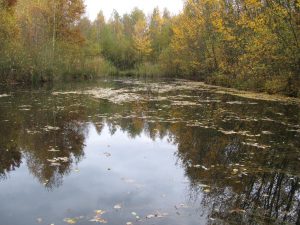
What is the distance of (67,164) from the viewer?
27.6 ft

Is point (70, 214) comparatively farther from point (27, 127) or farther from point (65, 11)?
point (65, 11)

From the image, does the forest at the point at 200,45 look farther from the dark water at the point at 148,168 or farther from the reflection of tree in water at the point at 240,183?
the reflection of tree in water at the point at 240,183

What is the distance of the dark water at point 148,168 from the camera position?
5941 mm

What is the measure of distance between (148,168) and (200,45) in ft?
104

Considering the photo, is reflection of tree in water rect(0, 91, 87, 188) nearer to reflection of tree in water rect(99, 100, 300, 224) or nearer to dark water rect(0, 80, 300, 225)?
dark water rect(0, 80, 300, 225)

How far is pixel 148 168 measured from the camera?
8555 mm

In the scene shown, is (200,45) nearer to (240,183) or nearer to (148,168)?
(148,168)

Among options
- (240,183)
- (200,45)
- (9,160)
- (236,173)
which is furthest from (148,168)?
(200,45)

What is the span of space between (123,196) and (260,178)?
122 inches

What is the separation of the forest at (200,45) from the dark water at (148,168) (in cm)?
883

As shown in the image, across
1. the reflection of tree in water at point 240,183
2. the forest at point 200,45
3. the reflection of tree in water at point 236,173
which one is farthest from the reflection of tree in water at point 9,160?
the forest at point 200,45

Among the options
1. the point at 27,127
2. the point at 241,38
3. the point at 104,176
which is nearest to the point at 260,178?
the point at 104,176

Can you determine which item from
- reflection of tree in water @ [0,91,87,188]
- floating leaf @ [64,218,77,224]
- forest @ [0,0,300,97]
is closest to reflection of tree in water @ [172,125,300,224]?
floating leaf @ [64,218,77,224]

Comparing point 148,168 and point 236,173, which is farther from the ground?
point 236,173
